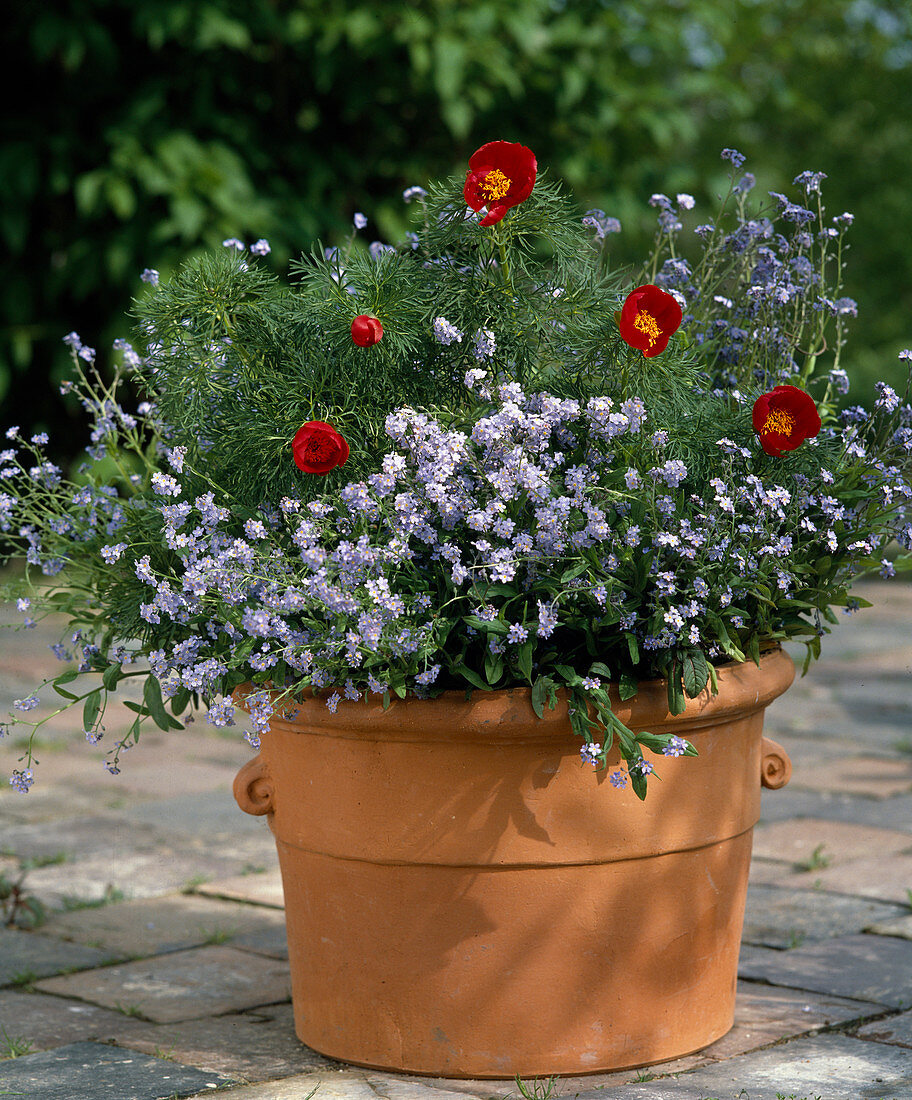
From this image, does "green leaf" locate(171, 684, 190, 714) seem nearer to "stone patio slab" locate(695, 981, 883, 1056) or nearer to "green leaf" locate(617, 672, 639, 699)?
"green leaf" locate(617, 672, 639, 699)

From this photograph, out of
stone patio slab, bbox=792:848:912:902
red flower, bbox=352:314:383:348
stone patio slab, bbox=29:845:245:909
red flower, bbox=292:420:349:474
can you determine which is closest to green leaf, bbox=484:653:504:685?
red flower, bbox=292:420:349:474

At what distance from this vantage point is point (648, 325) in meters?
1.96

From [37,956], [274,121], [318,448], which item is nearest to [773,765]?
[318,448]

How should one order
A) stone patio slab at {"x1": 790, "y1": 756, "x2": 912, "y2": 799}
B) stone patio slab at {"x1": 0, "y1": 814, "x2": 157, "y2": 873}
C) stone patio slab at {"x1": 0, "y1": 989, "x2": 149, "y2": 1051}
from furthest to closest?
1. stone patio slab at {"x1": 790, "y1": 756, "x2": 912, "y2": 799}
2. stone patio slab at {"x1": 0, "y1": 814, "x2": 157, "y2": 873}
3. stone patio slab at {"x1": 0, "y1": 989, "x2": 149, "y2": 1051}

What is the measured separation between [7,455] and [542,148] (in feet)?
19.9

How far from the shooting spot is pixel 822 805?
3.91 meters

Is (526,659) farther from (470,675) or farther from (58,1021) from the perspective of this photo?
(58,1021)

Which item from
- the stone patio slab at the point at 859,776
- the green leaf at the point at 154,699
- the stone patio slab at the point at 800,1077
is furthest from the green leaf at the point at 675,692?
the stone patio slab at the point at 859,776

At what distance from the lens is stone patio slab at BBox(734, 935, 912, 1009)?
8.19ft

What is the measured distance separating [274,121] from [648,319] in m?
6.39

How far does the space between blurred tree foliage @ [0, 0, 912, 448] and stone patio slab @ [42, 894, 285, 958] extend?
404 centimetres

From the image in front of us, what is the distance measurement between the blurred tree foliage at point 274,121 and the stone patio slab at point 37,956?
425 cm

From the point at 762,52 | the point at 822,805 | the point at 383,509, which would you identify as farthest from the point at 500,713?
the point at 762,52

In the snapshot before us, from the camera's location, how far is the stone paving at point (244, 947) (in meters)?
2.09
